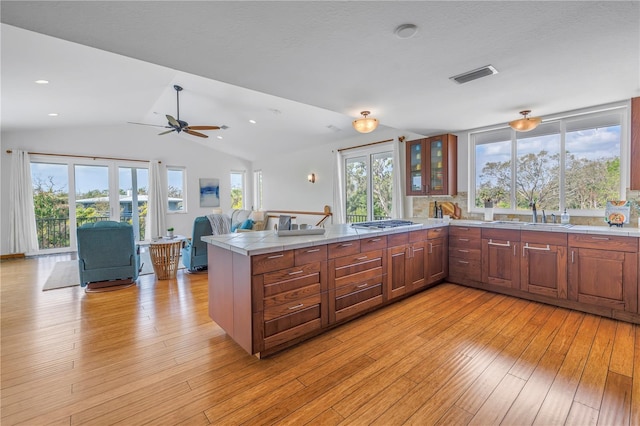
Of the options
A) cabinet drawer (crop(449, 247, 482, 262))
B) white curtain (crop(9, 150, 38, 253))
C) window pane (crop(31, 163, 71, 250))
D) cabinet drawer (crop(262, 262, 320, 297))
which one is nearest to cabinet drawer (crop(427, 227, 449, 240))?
cabinet drawer (crop(449, 247, 482, 262))

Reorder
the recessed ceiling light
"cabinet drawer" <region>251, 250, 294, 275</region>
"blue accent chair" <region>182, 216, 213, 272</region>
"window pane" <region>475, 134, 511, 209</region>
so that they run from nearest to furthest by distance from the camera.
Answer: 1. the recessed ceiling light
2. "cabinet drawer" <region>251, 250, 294, 275</region>
3. "window pane" <region>475, 134, 511, 209</region>
4. "blue accent chair" <region>182, 216, 213, 272</region>

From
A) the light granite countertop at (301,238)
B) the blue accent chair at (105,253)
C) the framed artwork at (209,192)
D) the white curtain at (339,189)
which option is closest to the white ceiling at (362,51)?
the light granite countertop at (301,238)

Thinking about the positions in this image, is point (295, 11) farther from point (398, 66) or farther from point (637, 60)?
point (637, 60)

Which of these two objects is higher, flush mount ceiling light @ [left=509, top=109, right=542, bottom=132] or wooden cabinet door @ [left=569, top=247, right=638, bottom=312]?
flush mount ceiling light @ [left=509, top=109, right=542, bottom=132]

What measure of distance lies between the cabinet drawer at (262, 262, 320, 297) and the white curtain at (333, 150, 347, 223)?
404 cm

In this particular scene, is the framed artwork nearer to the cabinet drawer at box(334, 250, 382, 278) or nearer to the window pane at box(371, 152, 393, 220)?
the window pane at box(371, 152, 393, 220)

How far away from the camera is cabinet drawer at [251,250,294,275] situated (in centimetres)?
219

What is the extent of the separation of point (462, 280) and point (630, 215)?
1934mm

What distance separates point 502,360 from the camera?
222 centimetres

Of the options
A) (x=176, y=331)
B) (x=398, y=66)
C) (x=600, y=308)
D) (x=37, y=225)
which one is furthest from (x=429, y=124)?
(x=37, y=225)

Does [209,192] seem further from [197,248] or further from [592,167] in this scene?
[592,167]

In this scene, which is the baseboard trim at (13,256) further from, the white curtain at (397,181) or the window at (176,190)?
the white curtain at (397,181)

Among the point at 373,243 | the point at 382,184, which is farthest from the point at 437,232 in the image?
Answer: the point at 382,184

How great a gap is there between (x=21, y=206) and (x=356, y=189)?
727cm
